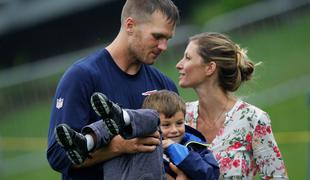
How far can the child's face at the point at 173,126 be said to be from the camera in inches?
273

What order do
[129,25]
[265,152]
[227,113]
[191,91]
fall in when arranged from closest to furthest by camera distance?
[129,25], [265,152], [227,113], [191,91]

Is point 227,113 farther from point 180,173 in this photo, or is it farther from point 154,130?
point 154,130

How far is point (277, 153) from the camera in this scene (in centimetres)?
771

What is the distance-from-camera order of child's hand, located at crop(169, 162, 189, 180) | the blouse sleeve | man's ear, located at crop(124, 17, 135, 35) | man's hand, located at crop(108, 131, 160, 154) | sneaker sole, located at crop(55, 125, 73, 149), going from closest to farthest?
sneaker sole, located at crop(55, 125, 73, 149)
man's hand, located at crop(108, 131, 160, 154)
child's hand, located at crop(169, 162, 189, 180)
man's ear, located at crop(124, 17, 135, 35)
the blouse sleeve

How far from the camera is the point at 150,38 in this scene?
6.92 metres

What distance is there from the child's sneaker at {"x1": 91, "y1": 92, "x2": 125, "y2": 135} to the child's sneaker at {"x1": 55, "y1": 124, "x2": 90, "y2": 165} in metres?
0.16

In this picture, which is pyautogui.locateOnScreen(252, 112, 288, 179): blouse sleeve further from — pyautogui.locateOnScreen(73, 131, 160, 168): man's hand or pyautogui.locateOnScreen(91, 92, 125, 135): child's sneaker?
pyautogui.locateOnScreen(91, 92, 125, 135): child's sneaker

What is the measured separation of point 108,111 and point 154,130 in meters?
0.37

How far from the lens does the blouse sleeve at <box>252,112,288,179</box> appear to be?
7648mm

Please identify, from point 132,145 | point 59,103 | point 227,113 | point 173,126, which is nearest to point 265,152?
point 227,113

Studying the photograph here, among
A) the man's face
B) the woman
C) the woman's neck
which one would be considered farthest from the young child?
the woman's neck

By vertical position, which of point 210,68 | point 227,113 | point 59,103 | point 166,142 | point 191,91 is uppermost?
point 191,91

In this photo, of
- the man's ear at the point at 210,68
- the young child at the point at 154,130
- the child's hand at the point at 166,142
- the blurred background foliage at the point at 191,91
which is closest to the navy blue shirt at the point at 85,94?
the young child at the point at 154,130

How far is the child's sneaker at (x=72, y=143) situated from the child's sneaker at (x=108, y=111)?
156mm
